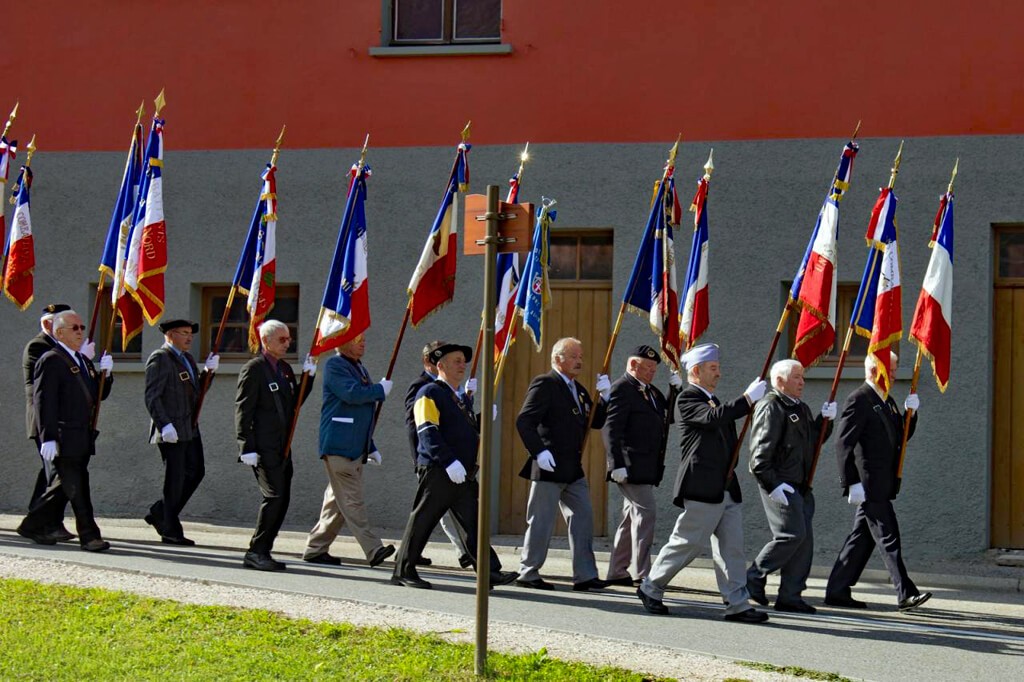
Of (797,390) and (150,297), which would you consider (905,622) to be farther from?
(150,297)

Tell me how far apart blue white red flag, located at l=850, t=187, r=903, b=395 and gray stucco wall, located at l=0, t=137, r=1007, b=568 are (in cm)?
174

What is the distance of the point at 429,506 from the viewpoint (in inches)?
407

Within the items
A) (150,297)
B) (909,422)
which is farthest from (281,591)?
(909,422)

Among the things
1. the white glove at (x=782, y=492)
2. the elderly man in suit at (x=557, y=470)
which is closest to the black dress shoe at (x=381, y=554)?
the elderly man in suit at (x=557, y=470)

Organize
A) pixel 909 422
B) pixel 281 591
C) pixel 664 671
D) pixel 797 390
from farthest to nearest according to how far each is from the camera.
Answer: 1. pixel 909 422
2. pixel 797 390
3. pixel 281 591
4. pixel 664 671

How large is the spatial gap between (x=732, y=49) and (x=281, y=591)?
7.01 metres

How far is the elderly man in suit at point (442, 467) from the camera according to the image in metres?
10.3

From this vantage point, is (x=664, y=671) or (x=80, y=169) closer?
(x=664, y=671)

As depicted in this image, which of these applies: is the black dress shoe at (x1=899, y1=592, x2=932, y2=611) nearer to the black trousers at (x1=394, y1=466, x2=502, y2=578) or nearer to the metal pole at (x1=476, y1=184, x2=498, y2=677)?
the black trousers at (x1=394, y1=466, x2=502, y2=578)

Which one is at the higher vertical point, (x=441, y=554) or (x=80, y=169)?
(x=80, y=169)

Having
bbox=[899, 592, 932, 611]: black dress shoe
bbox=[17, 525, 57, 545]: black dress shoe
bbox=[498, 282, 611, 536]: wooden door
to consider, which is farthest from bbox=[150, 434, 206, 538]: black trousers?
bbox=[899, 592, 932, 611]: black dress shoe

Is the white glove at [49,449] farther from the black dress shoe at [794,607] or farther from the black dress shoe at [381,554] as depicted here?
the black dress shoe at [794,607]

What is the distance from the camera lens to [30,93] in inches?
603

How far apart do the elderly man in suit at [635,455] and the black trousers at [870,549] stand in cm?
146
